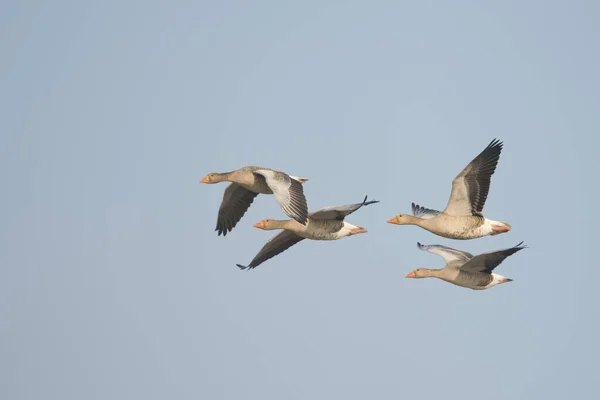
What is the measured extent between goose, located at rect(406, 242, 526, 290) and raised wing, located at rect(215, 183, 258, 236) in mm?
3878

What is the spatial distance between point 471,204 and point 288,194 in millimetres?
3538

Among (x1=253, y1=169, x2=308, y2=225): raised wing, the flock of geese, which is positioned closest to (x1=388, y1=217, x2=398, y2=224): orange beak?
the flock of geese

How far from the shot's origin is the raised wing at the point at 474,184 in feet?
80.3

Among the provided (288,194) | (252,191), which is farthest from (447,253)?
(288,194)

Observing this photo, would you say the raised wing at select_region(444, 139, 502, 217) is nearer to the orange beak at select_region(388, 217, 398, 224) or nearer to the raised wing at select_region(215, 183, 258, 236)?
the orange beak at select_region(388, 217, 398, 224)

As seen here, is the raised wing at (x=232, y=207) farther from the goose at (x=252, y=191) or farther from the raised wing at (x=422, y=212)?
the raised wing at (x=422, y=212)

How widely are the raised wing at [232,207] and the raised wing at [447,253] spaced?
3.76 m

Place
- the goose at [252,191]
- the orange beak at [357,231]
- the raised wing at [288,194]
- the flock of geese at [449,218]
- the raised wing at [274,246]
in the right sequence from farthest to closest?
the raised wing at [274,246] → the orange beak at [357,231] → the flock of geese at [449,218] → the goose at [252,191] → the raised wing at [288,194]

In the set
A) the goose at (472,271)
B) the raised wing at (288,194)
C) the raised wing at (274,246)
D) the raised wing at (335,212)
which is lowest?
the goose at (472,271)

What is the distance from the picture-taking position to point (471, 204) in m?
24.6

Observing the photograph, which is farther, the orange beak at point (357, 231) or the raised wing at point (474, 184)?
the orange beak at point (357, 231)

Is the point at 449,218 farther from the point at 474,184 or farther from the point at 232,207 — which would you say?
the point at 232,207

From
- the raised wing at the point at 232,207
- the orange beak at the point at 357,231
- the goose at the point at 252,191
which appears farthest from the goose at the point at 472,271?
the raised wing at the point at 232,207

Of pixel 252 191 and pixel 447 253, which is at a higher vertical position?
pixel 252 191
